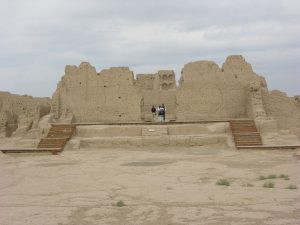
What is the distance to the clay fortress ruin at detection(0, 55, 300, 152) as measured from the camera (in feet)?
61.1

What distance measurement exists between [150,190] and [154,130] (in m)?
9.95

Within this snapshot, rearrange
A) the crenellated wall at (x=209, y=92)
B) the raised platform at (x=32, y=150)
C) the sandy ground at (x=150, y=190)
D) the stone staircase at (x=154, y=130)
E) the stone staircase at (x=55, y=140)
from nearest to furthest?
the sandy ground at (x=150, y=190) → the raised platform at (x=32, y=150) → the stone staircase at (x=55, y=140) → the stone staircase at (x=154, y=130) → the crenellated wall at (x=209, y=92)

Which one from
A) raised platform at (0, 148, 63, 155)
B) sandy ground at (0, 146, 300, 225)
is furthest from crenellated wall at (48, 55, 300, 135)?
sandy ground at (0, 146, 300, 225)

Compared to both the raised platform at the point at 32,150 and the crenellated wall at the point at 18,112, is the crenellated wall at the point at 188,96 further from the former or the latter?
the raised platform at the point at 32,150

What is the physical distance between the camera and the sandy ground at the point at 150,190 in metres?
6.58

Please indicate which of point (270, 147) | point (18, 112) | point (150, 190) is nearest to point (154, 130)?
point (270, 147)

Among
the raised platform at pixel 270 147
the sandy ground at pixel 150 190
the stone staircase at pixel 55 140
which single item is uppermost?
the stone staircase at pixel 55 140

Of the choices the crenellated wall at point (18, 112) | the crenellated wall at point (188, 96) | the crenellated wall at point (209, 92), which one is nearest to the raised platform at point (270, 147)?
the crenellated wall at point (188, 96)

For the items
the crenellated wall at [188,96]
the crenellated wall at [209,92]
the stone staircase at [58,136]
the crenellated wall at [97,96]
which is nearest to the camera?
the stone staircase at [58,136]

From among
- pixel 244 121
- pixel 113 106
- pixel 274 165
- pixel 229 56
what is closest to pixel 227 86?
pixel 229 56

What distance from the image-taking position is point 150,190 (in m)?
8.80

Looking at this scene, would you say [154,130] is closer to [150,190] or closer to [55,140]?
[55,140]

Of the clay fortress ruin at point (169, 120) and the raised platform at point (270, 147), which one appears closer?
the raised platform at point (270, 147)

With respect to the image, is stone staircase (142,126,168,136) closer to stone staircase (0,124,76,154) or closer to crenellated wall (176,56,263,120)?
crenellated wall (176,56,263,120)
